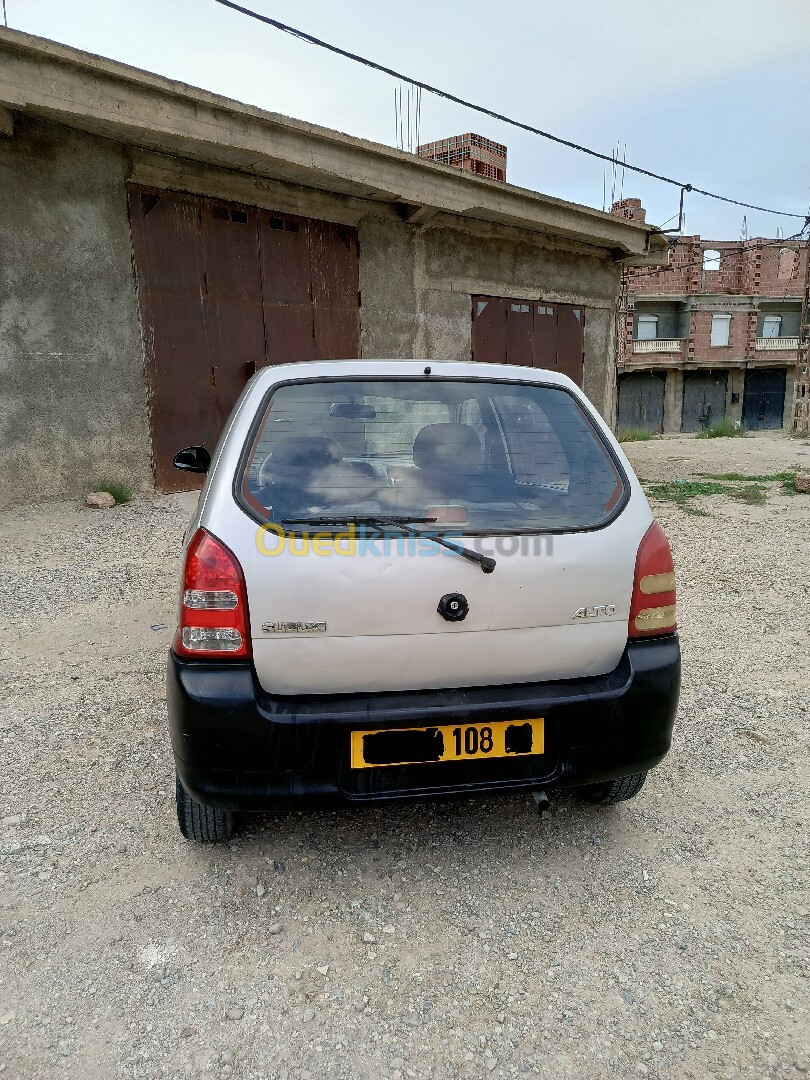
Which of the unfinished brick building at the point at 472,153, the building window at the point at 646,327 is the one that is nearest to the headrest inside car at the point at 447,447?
the unfinished brick building at the point at 472,153

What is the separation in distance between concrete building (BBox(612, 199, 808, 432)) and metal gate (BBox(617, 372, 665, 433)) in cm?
5

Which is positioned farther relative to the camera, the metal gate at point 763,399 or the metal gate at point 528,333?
the metal gate at point 763,399

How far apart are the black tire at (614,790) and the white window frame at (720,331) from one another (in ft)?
122

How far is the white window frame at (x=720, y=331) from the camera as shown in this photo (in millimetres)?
34562

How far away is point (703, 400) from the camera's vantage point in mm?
35969

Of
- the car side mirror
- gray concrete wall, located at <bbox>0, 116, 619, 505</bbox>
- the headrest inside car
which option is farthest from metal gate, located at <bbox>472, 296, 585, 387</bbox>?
the headrest inside car

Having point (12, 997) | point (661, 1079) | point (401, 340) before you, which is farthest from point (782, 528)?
point (12, 997)

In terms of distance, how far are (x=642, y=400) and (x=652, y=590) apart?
36.0 m

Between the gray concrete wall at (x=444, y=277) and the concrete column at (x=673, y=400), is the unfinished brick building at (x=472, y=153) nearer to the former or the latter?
the gray concrete wall at (x=444, y=277)

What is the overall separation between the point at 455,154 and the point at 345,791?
14608mm

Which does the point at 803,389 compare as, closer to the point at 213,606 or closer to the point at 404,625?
the point at 404,625

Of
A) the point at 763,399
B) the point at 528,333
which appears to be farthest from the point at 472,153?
the point at 763,399

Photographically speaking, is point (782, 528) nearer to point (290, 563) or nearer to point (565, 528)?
point (565, 528)

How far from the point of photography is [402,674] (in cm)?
186
